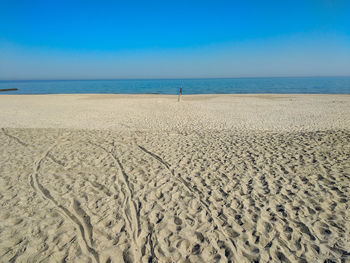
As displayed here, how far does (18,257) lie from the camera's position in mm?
3105

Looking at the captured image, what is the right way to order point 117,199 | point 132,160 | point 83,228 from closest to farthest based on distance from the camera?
1. point 83,228
2. point 117,199
3. point 132,160

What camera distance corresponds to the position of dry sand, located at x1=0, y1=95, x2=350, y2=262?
10.7ft

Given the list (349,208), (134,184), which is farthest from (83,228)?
(349,208)

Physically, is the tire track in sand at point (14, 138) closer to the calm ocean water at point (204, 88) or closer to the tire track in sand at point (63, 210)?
the tire track in sand at point (63, 210)

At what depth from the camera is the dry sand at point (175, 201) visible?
10.7 ft

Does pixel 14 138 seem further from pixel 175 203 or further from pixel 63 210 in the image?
pixel 175 203

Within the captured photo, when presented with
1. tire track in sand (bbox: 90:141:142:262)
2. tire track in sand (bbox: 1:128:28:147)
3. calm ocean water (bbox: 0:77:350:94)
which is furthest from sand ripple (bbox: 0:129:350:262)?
calm ocean water (bbox: 0:77:350:94)

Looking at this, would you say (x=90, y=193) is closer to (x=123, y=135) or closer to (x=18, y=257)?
(x=18, y=257)

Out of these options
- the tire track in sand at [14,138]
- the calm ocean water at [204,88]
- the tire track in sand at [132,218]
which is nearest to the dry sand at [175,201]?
the tire track in sand at [132,218]

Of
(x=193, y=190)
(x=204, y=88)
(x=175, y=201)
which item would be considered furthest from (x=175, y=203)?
(x=204, y=88)

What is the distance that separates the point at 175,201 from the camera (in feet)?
14.8

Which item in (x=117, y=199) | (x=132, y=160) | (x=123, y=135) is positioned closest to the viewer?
(x=117, y=199)

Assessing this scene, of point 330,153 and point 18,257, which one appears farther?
point 330,153

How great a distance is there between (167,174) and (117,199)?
1623 millimetres
